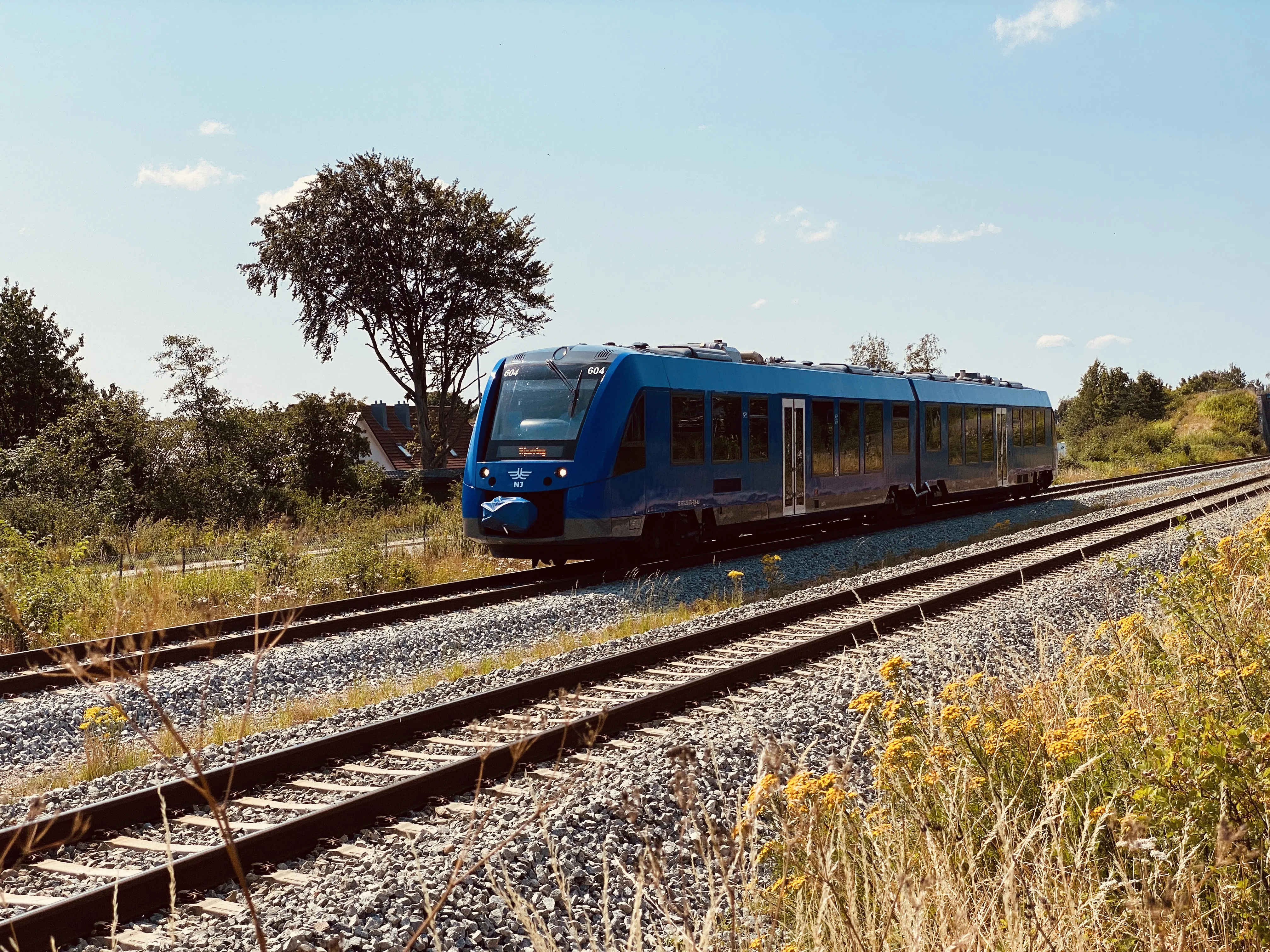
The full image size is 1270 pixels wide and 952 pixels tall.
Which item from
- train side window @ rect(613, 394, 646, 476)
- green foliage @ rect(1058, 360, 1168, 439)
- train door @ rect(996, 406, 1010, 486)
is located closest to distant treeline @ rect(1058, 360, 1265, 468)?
green foliage @ rect(1058, 360, 1168, 439)

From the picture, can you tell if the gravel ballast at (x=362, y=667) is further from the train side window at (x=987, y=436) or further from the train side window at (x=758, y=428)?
the train side window at (x=987, y=436)

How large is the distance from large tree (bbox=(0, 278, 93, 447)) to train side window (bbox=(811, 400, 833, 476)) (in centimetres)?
2414

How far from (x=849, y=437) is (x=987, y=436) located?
751cm

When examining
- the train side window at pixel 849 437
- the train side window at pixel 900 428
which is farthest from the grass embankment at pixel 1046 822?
the train side window at pixel 900 428

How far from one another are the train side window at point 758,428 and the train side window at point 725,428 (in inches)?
12.3

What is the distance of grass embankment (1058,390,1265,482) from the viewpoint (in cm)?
4838

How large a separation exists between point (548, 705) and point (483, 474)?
708cm

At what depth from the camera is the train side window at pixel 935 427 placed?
2170 centimetres

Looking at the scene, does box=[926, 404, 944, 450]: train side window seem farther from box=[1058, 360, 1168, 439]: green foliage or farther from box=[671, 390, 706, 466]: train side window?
box=[1058, 360, 1168, 439]: green foliage

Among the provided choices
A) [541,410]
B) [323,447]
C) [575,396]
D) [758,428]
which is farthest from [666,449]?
[323,447]

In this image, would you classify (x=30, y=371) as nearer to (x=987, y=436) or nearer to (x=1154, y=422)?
(x=987, y=436)

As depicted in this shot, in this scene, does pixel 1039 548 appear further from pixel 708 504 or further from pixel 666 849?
pixel 666 849

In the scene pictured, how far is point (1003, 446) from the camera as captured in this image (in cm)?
2575

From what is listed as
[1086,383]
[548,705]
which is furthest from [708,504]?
[1086,383]
